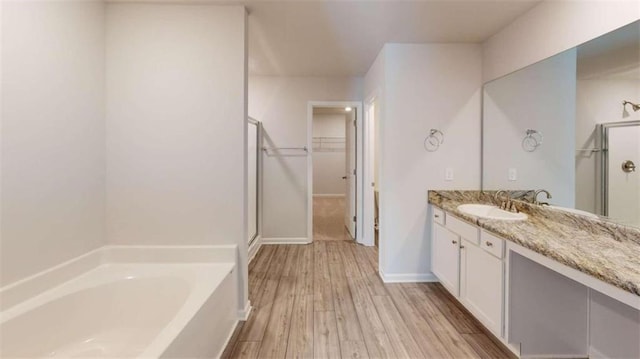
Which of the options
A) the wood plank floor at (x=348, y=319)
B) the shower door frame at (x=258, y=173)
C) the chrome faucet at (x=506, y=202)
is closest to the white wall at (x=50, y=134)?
the wood plank floor at (x=348, y=319)

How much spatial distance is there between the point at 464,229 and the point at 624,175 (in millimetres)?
941

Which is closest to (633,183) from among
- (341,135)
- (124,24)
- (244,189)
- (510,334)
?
(510,334)

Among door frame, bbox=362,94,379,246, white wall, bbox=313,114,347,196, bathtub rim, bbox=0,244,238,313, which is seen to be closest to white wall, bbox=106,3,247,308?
bathtub rim, bbox=0,244,238,313

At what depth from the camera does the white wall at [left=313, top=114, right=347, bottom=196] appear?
863 centimetres

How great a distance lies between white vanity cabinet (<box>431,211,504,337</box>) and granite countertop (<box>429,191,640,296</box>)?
0.37ft

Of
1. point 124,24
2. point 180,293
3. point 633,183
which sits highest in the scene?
point 124,24

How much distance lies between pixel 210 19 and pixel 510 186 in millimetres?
2917

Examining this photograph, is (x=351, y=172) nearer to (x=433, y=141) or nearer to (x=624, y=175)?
(x=433, y=141)

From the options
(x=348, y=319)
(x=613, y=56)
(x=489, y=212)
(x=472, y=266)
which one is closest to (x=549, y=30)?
(x=613, y=56)

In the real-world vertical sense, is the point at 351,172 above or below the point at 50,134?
below

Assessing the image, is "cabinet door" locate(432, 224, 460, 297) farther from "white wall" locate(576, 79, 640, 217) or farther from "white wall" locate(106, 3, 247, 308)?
"white wall" locate(106, 3, 247, 308)

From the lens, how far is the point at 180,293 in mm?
1850

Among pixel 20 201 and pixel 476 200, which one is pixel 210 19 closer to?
pixel 20 201

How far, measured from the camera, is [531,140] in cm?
234
